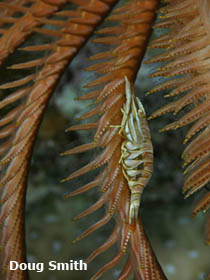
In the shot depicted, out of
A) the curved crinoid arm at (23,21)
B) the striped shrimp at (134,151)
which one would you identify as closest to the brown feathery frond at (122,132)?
the striped shrimp at (134,151)

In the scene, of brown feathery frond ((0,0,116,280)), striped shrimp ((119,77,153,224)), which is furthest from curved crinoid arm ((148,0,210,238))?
brown feathery frond ((0,0,116,280))

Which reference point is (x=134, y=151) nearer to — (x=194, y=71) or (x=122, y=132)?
(x=122, y=132)

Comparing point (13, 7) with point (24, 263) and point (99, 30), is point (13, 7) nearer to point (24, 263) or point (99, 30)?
point (99, 30)

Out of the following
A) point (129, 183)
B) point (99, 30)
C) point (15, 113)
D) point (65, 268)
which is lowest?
point (65, 268)

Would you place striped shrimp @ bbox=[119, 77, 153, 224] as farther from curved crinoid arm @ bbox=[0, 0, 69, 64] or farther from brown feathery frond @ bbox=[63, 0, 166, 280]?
curved crinoid arm @ bbox=[0, 0, 69, 64]

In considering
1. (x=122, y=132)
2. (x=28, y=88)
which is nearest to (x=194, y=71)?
(x=122, y=132)

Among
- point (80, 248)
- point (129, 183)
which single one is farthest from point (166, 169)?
point (80, 248)
